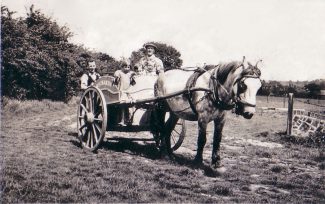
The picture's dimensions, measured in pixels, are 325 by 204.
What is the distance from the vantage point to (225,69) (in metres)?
6.70

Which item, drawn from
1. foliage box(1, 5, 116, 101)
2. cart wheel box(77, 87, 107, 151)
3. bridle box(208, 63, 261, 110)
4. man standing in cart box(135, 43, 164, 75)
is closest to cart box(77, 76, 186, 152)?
cart wheel box(77, 87, 107, 151)

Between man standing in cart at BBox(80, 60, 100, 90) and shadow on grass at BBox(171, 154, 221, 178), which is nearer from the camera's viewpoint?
shadow on grass at BBox(171, 154, 221, 178)

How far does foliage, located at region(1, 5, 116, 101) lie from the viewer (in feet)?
57.0

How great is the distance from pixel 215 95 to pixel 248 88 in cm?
74

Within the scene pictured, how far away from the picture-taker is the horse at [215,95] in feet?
20.5

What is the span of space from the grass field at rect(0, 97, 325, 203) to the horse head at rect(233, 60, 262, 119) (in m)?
1.20

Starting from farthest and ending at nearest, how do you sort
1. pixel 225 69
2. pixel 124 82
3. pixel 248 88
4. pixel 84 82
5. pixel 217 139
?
pixel 84 82, pixel 124 82, pixel 217 139, pixel 225 69, pixel 248 88

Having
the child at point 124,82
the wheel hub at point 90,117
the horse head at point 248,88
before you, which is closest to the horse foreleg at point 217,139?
the horse head at point 248,88

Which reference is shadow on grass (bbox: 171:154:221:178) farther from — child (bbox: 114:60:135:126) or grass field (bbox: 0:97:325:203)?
child (bbox: 114:60:135:126)

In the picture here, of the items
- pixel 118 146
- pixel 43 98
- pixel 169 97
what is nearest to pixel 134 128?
pixel 118 146

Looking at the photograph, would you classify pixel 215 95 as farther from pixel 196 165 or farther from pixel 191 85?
pixel 196 165

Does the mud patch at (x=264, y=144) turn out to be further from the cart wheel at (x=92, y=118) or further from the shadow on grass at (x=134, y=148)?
the cart wheel at (x=92, y=118)

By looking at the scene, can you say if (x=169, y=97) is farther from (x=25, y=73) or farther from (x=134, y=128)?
(x=25, y=73)

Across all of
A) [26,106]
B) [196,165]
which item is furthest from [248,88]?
[26,106]
